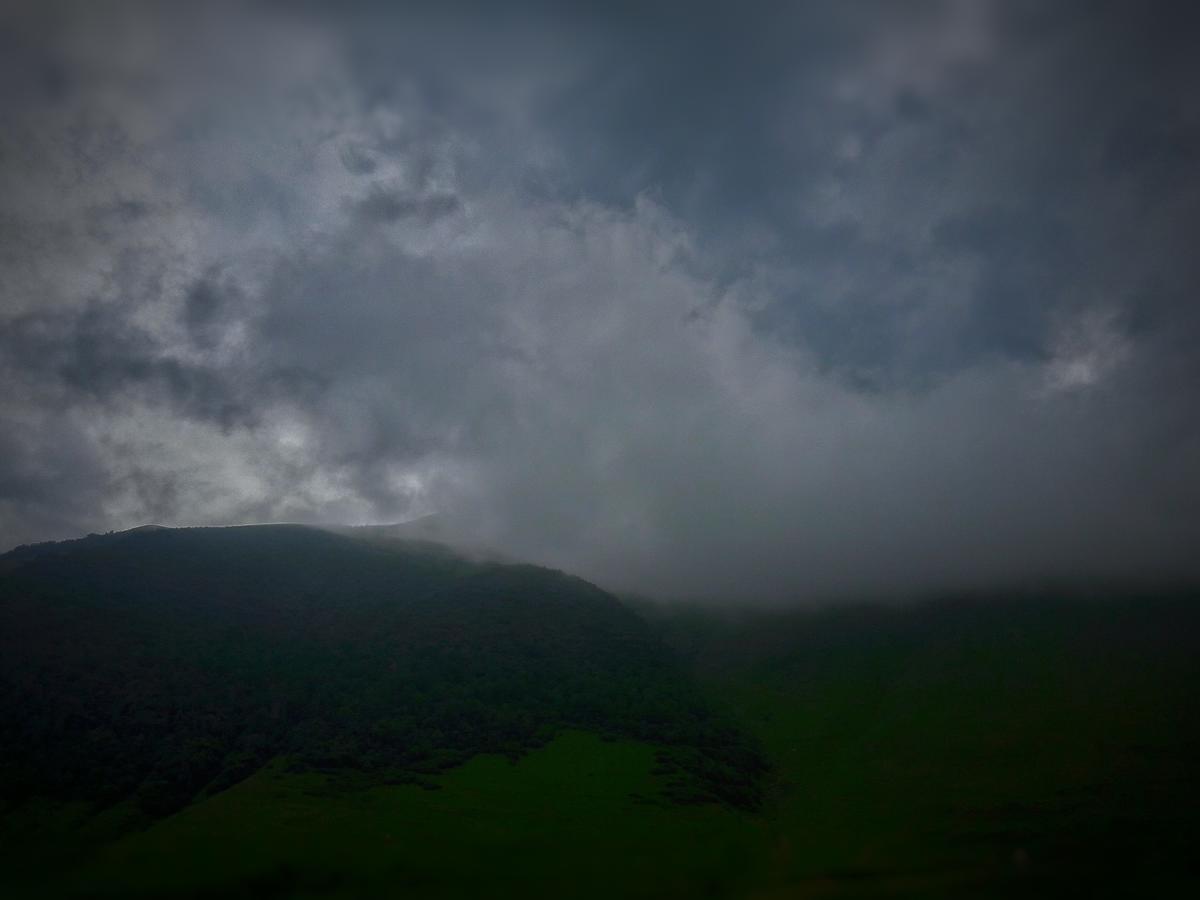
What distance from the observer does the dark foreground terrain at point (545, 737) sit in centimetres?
4922

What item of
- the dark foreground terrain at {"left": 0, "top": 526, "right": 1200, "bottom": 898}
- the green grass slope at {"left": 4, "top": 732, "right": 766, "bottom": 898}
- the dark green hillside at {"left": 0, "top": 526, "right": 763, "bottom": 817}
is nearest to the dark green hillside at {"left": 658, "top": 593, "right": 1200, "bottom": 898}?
the dark foreground terrain at {"left": 0, "top": 526, "right": 1200, "bottom": 898}

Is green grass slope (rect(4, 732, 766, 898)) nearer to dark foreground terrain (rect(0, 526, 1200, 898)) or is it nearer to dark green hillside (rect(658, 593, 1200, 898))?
dark foreground terrain (rect(0, 526, 1200, 898))

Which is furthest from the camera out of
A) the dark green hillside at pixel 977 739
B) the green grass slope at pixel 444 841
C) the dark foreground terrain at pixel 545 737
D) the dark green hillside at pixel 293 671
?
the dark green hillside at pixel 293 671

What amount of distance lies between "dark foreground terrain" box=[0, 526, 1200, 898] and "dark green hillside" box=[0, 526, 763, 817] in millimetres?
510

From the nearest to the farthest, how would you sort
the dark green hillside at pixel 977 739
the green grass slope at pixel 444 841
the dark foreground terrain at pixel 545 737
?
the green grass slope at pixel 444 841 < the dark green hillside at pixel 977 739 < the dark foreground terrain at pixel 545 737

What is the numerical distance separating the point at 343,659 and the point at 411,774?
4619 cm

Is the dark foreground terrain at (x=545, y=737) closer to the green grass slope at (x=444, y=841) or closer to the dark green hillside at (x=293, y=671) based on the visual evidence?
the green grass slope at (x=444, y=841)

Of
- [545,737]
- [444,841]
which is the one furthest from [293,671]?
[444,841]

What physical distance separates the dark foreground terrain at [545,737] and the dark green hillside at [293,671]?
510mm

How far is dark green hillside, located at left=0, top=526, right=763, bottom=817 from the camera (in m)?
83.4

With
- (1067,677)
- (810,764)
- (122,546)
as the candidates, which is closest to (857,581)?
(1067,677)

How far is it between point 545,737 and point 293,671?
1889 inches

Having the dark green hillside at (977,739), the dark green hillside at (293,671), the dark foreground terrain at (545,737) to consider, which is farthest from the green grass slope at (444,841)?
the dark green hillside at (977,739)

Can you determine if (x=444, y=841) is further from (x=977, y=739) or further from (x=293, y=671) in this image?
(x=977, y=739)
